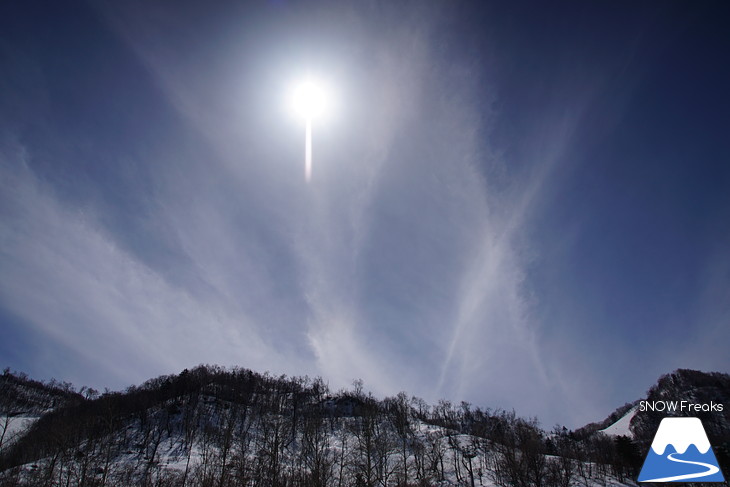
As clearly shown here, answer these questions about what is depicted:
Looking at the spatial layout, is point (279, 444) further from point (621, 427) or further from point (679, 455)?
point (621, 427)

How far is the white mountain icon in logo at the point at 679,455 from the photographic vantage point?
24312 mm

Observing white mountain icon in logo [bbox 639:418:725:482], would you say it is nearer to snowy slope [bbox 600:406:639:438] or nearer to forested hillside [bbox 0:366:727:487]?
forested hillside [bbox 0:366:727:487]

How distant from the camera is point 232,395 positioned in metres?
106

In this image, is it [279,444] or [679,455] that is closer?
[679,455]

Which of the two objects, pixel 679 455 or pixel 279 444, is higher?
pixel 279 444

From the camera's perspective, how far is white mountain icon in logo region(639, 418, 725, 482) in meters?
24.3

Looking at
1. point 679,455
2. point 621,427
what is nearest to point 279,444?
point 679,455

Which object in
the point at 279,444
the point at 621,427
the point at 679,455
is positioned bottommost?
the point at 679,455

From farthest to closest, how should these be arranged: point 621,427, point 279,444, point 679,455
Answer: point 621,427 → point 279,444 → point 679,455

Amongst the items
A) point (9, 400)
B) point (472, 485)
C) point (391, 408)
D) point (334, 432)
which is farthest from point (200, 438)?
point (9, 400)

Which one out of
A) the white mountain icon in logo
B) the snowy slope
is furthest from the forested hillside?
the snowy slope

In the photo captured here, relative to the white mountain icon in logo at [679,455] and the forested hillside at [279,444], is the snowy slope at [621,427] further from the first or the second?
the white mountain icon in logo at [679,455]

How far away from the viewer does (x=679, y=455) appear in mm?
26094

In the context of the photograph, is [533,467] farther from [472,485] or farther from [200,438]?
[200,438]
